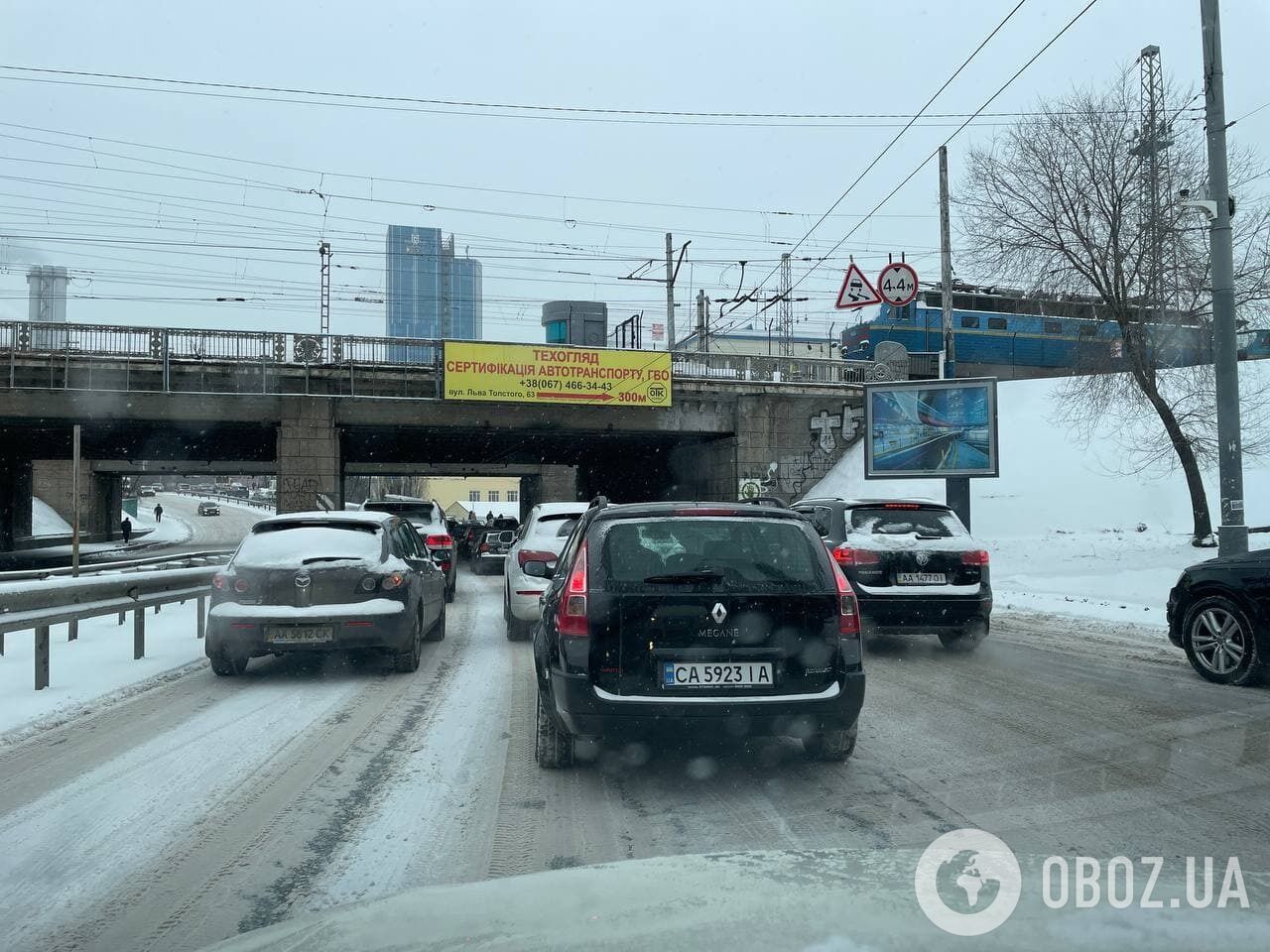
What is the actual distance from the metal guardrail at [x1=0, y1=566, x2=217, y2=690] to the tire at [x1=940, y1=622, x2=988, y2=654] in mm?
8247

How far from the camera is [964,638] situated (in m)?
11.1

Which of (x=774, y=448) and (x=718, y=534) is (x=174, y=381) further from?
(x=718, y=534)

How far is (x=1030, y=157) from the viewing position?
22.4 meters

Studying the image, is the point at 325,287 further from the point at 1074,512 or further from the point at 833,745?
the point at 833,745

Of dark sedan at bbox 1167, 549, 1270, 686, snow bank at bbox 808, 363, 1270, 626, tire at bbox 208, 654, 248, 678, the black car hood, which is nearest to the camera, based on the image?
the black car hood

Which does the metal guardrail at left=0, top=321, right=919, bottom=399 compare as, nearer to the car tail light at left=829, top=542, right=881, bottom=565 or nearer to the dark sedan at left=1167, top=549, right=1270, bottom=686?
the car tail light at left=829, top=542, right=881, bottom=565

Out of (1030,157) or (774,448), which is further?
(774,448)

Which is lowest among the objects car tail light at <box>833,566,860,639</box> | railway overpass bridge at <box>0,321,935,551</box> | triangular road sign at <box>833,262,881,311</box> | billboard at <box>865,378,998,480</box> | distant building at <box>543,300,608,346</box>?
car tail light at <box>833,566,860,639</box>

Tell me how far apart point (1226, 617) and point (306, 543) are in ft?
25.6

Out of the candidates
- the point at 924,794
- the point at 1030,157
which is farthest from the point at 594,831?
the point at 1030,157

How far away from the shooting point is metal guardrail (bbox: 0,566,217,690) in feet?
26.5

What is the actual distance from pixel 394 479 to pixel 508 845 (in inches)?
3798

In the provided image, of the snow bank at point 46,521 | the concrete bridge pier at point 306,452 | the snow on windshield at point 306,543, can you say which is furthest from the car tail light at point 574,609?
the snow bank at point 46,521

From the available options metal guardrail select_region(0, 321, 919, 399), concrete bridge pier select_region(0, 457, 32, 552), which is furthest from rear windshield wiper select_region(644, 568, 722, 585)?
concrete bridge pier select_region(0, 457, 32, 552)
